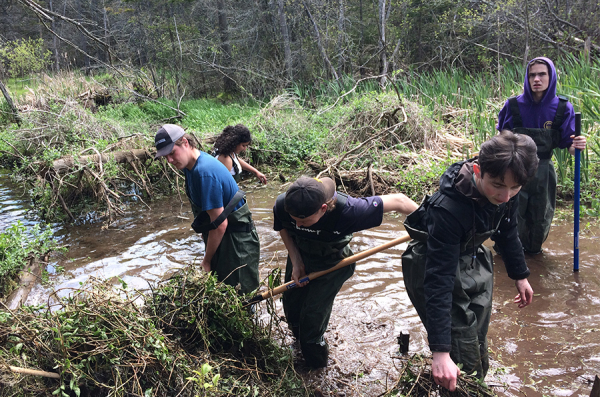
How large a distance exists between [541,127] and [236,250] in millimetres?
3167

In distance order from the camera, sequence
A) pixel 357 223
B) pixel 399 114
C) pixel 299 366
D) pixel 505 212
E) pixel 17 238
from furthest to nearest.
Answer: pixel 399 114, pixel 17 238, pixel 299 366, pixel 357 223, pixel 505 212

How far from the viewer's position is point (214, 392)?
2.43 metres

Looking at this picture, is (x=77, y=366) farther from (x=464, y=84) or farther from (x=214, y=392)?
(x=464, y=84)

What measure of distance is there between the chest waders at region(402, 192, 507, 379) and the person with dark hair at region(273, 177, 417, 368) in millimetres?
405

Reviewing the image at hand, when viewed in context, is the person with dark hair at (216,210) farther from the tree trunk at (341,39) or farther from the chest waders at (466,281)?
the tree trunk at (341,39)

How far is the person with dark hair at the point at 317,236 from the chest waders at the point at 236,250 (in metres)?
0.37

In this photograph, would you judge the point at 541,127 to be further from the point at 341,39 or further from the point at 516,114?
the point at 341,39

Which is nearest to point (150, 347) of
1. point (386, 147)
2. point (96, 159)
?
point (96, 159)

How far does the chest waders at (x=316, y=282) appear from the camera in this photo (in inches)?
113

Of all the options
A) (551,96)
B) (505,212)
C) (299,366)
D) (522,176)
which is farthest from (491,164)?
(551,96)

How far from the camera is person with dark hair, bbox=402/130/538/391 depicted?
191 centimetres

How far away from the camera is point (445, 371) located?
199 centimetres

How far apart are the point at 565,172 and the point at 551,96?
6.91 feet

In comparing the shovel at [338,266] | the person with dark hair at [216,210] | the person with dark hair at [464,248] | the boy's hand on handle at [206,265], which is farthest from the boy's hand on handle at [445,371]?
the boy's hand on handle at [206,265]
